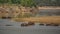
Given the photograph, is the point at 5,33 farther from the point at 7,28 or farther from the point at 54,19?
the point at 54,19

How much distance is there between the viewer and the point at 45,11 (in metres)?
12.6

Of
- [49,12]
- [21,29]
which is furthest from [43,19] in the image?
[21,29]

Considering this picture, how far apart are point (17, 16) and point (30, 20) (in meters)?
0.24

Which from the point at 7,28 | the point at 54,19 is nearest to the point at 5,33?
the point at 7,28

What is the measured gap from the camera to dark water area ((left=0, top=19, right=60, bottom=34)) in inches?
495

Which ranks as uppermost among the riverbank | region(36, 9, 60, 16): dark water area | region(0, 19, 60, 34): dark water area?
region(36, 9, 60, 16): dark water area

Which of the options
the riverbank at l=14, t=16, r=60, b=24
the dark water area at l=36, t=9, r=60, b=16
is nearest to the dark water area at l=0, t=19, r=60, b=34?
the riverbank at l=14, t=16, r=60, b=24

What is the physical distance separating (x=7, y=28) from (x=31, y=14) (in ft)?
1.61

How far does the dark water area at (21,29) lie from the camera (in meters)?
12.6

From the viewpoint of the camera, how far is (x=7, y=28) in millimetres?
12633

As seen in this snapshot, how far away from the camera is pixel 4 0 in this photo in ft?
41.7

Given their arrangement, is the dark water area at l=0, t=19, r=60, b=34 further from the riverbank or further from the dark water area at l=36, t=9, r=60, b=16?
the dark water area at l=36, t=9, r=60, b=16

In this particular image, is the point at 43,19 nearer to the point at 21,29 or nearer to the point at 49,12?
the point at 49,12

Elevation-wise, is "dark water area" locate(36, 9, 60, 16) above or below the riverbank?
above
